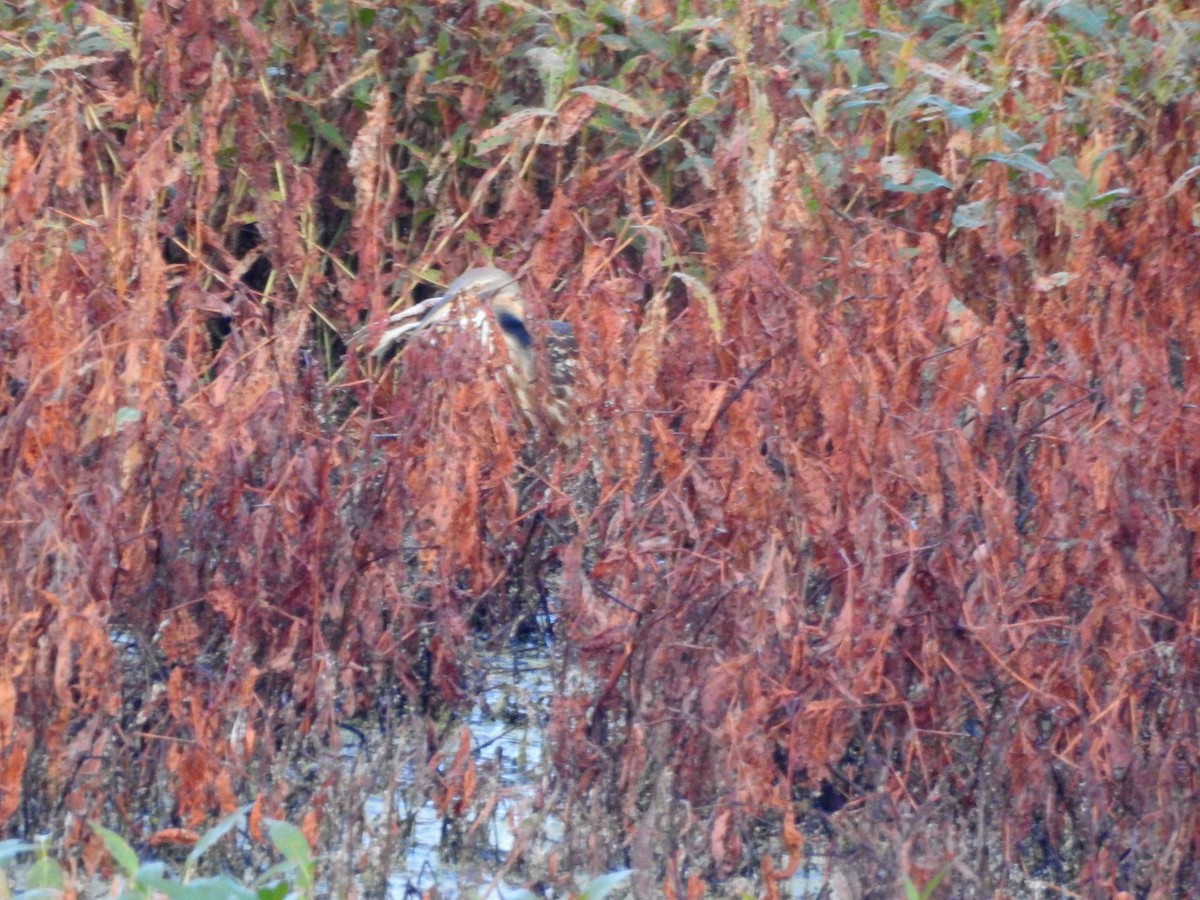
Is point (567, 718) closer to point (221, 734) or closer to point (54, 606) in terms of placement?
point (221, 734)

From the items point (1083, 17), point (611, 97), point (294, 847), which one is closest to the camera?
point (294, 847)

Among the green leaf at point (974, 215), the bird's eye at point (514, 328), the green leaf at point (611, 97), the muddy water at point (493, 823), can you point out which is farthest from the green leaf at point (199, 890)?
the bird's eye at point (514, 328)

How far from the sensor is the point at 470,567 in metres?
3.55

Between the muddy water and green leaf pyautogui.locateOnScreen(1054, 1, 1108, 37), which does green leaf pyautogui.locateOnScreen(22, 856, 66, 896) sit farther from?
green leaf pyautogui.locateOnScreen(1054, 1, 1108, 37)

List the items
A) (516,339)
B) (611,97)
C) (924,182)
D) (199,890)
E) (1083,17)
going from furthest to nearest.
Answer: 1. (516,339)
2. (1083,17)
3. (924,182)
4. (611,97)
5. (199,890)

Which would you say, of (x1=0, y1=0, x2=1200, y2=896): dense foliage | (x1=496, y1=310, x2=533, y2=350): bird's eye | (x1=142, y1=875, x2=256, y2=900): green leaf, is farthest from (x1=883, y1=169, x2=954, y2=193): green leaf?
(x1=142, y1=875, x2=256, y2=900): green leaf

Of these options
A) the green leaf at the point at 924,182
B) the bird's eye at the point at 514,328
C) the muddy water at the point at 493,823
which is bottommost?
the muddy water at the point at 493,823

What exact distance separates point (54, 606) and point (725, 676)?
1.09m

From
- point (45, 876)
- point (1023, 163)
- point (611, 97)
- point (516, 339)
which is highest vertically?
point (611, 97)

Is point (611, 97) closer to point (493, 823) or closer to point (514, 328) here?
point (514, 328)

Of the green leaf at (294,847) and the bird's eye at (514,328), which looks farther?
the bird's eye at (514,328)

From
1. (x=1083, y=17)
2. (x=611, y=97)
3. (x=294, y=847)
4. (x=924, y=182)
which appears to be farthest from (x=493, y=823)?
(x=1083, y=17)

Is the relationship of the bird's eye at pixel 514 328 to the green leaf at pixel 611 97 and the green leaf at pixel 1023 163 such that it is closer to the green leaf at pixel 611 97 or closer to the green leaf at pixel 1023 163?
the green leaf at pixel 611 97

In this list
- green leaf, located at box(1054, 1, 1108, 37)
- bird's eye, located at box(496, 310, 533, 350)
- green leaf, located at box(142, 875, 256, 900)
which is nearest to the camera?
green leaf, located at box(142, 875, 256, 900)
